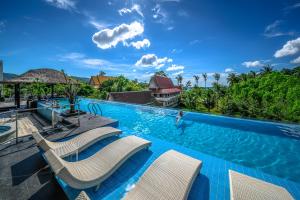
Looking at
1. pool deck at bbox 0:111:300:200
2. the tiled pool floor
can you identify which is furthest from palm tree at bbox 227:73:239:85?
pool deck at bbox 0:111:300:200

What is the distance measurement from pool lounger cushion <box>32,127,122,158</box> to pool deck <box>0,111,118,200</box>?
385mm

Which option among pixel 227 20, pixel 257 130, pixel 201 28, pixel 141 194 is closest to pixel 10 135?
pixel 141 194

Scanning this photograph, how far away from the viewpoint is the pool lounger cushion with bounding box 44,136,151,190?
2.38 meters

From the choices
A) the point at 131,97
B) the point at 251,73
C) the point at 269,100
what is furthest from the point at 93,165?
the point at 251,73

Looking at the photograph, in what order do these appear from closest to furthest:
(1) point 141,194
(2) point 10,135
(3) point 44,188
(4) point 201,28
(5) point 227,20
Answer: (1) point 141,194 < (3) point 44,188 < (2) point 10,135 < (5) point 227,20 < (4) point 201,28

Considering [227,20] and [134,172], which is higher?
[227,20]

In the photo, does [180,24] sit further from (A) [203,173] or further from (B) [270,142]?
(A) [203,173]

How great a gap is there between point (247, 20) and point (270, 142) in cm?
995

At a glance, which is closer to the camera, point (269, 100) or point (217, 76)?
point (269, 100)

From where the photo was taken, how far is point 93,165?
309cm

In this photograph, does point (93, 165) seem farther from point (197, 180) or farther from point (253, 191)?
point (253, 191)

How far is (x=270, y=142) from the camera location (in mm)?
5641

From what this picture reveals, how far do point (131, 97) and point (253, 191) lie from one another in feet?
70.0

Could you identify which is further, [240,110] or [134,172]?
[240,110]
